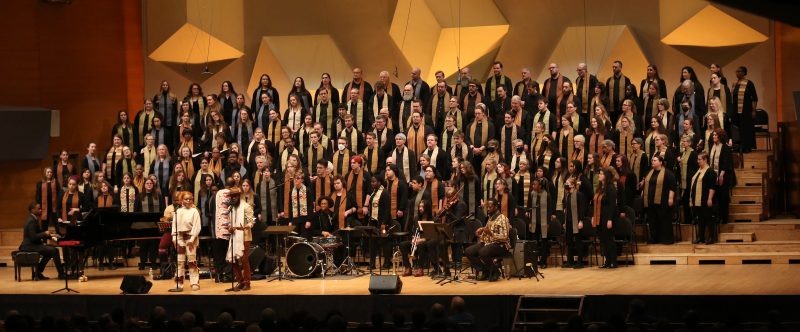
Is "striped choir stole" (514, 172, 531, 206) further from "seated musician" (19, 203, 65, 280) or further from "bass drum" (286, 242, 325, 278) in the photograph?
"seated musician" (19, 203, 65, 280)

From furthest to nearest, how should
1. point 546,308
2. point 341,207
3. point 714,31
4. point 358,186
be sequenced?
point 714,31
point 358,186
point 341,207
point 546,308

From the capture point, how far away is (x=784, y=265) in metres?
12.4

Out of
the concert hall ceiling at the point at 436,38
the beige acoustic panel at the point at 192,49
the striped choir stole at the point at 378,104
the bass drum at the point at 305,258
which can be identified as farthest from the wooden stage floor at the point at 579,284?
the beige acoustic panel at the point at 192,49

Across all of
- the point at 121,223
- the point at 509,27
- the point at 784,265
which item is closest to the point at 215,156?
the point at 121,223

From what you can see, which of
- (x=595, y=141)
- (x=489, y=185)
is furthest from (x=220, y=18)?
(x=595, y=141)

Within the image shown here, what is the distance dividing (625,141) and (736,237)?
1.74 m

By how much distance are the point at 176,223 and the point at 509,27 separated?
7.22 meters

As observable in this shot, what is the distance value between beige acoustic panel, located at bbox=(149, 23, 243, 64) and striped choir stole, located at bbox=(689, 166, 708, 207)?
25.9 feet

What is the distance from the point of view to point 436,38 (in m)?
17.1

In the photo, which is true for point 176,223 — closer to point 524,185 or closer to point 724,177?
point 524,185

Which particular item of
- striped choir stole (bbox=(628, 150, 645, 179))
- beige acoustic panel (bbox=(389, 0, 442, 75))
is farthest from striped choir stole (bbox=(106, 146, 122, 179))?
striped choir stole (bbox=(628, 150, 645, 179))

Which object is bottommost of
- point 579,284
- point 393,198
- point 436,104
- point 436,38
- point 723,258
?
point 579,284

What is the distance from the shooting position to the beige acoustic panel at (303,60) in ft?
58.3

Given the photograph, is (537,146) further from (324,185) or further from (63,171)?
(63,171)
